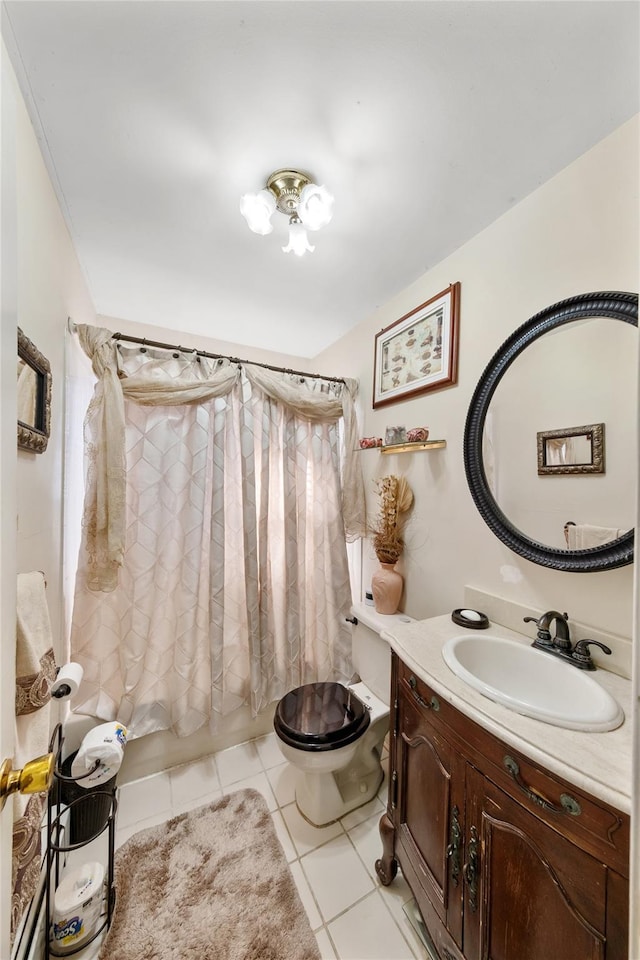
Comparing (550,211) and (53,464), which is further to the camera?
(53,464)

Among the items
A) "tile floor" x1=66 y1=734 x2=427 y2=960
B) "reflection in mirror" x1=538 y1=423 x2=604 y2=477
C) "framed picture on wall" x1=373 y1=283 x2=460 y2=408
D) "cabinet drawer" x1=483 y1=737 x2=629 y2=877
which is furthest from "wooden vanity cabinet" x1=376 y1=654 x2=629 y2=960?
"framed picture on wall" x1=373 y1=283 x2=460 y2=408

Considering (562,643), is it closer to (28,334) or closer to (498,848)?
(498,848)

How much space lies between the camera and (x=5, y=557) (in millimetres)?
490

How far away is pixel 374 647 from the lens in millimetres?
1597

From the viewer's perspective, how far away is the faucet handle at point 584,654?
2.92ft

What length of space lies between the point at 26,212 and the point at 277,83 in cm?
76

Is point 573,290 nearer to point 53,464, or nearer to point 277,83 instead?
point 277,83

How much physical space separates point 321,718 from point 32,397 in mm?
1585

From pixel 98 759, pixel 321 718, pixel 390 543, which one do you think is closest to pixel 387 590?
pixel 390 543

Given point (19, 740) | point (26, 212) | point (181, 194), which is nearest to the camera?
point (19, 740)

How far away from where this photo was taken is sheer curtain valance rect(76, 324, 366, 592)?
4.59 ft

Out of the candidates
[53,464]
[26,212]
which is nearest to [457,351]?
[26,212]

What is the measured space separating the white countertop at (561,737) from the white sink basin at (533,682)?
0.02 m

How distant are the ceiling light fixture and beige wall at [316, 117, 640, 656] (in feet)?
2.27
